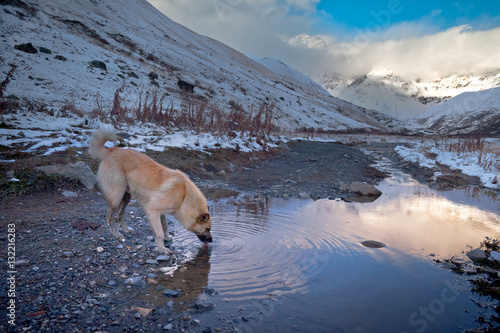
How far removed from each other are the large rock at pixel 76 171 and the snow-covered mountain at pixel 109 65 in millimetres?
10361

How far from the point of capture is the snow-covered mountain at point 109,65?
3048 centimetres

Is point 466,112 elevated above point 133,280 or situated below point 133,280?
above

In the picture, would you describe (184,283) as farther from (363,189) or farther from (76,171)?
(363,189)

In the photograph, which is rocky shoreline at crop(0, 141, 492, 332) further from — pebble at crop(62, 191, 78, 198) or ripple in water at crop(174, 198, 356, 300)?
ripple in water at crop(174, 198, 356, 300)

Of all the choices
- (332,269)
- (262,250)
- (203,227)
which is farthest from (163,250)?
(332,269)

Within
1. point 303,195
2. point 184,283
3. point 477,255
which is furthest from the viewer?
point 303,195

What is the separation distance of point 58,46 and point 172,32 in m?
69.9

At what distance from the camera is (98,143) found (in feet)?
19.5

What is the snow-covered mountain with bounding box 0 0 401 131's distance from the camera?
30.5 m

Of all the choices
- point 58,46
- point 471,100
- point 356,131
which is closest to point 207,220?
point 58,46

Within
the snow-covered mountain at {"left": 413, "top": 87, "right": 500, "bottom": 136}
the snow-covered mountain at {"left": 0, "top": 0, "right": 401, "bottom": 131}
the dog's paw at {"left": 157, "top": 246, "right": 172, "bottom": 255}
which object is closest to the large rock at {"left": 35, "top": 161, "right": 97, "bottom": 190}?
the dog's paw at {"left": 157, "top": 246, "right": 172, "bottom": 255}

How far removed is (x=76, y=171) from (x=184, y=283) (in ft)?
20.4

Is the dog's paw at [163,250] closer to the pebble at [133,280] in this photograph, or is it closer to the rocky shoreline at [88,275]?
the rocky shoreline at [88,275]

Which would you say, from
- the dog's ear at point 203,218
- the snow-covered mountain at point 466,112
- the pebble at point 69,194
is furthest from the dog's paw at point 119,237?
the snow-covered mountain at point 466,112
